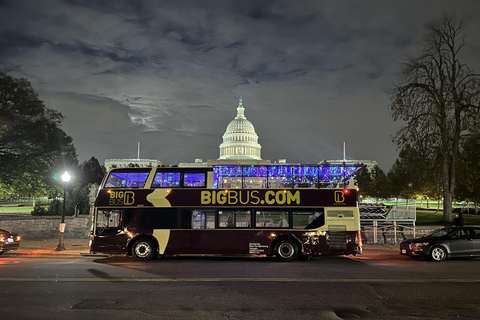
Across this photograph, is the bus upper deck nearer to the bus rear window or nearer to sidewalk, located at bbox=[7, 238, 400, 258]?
the bus rear window

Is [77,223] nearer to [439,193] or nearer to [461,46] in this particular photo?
[461,46]

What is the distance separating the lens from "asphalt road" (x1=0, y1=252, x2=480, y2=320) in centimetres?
761

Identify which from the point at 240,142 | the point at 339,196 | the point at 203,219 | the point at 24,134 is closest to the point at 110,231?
the point at 203,219

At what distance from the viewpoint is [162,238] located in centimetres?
1547

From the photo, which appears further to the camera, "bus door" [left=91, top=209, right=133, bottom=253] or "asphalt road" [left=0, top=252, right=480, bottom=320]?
"bus door" [left=91, top=209, right=133, bottom=253]

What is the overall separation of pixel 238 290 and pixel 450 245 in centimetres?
1033

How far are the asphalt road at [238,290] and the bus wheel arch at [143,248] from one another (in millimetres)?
601

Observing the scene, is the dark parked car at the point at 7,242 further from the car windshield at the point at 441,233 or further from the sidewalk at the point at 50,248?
the car windshield at the point at 441,233

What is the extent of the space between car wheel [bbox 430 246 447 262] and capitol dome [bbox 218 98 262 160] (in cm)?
12140

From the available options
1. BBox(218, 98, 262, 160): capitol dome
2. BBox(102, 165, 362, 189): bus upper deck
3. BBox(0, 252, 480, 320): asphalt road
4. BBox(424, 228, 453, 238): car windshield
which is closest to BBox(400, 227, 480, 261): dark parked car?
BBox(424, 228, 453, 238): car windshield

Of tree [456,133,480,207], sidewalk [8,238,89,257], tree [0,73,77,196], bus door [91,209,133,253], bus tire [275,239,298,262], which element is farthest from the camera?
tree [0,73,77,196]

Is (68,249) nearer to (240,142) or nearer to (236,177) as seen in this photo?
(236,177)

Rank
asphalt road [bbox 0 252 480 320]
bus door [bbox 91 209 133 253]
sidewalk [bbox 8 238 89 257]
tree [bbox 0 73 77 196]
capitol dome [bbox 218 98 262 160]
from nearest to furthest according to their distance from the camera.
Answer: asphalt road [bbox 0 252 480 320]
bus door [bbox 91 209 133 253]
sidewalk [bbox 8 238 89 257]
tree [bbox 0 73 77 196]
capitol dome [bbox 218 98 262 160]

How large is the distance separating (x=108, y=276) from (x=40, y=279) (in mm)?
1811
